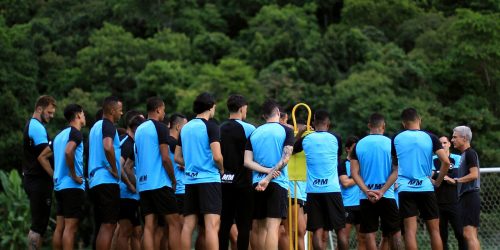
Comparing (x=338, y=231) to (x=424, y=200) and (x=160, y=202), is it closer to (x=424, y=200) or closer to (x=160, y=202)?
(x=424, y=200)

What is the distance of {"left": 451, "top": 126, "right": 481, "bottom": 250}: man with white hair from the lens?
42.3ft

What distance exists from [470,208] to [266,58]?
3615 cm

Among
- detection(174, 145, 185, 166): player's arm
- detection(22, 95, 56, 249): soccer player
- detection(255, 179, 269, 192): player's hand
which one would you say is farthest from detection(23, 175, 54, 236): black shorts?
detection(255, 179, 269, 192): player's hand

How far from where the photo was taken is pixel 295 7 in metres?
55.9

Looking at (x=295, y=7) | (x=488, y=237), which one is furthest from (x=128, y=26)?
(x=488, y=237)

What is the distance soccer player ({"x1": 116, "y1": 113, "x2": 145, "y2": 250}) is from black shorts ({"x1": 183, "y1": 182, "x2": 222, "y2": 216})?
1.92m

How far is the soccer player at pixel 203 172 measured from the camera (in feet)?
34.2

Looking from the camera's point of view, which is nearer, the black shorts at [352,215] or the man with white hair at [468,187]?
the man with white hair at [468,187]

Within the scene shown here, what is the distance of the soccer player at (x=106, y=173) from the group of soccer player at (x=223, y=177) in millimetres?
14

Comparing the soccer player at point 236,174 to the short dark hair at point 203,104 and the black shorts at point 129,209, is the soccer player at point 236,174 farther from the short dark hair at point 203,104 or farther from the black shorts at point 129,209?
the black shorts at point 129,209

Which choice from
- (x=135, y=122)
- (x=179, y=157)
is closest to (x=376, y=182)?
(x=179, y=157)

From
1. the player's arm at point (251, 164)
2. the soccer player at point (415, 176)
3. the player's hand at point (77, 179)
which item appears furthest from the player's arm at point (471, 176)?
the player's hand at point (77, 179)

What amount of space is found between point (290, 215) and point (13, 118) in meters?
33.0

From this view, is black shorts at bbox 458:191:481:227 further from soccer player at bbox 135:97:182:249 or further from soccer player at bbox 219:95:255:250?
soccer player at bbox 135:97:182:249
